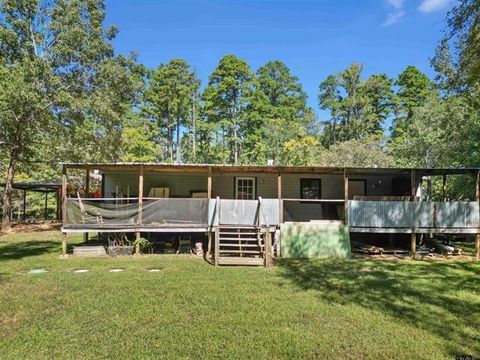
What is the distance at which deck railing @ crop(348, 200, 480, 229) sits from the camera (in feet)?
39.8

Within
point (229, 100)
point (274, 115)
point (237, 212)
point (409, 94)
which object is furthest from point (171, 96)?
point (237, 212)

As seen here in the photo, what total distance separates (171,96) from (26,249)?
86.4 ft

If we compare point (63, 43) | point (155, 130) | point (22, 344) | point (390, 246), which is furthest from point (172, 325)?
point (155, 130)

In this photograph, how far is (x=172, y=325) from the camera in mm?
5691

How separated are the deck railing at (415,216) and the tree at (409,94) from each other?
29.8 meters

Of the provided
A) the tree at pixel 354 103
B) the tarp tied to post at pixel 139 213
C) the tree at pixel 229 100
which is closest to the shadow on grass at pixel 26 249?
the tarp tied to post at pixel 139 213

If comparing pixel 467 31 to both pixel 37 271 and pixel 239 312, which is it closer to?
pixel 239 312

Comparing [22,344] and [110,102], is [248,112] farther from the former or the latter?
[22,344]

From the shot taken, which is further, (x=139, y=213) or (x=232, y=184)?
(x=232, y=184)

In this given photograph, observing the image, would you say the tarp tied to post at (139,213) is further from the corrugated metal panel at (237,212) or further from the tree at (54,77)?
the tree at (54,77)

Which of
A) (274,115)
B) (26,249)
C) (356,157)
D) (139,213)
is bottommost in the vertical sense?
(26,249)

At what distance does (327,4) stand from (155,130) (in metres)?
23.6

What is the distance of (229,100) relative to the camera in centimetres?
3781

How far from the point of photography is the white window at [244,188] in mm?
15828
